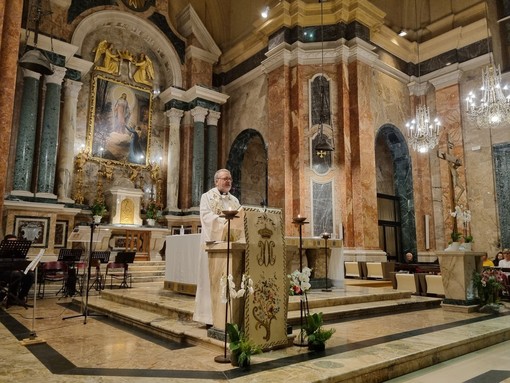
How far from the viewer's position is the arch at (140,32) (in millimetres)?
13508

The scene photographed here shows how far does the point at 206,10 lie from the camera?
17.7 m

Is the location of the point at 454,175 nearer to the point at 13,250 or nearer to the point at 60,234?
the point at 13,250

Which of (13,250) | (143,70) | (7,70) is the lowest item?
(13,250)

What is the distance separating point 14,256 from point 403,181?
1282 centimetres

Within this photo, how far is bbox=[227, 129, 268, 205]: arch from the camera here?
641 inches

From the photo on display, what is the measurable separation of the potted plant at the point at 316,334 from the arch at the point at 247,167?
12.0 metres

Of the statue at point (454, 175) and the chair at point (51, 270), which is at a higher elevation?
the statue at point (454, 175)

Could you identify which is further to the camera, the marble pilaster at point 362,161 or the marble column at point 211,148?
the marble column at point 211,148

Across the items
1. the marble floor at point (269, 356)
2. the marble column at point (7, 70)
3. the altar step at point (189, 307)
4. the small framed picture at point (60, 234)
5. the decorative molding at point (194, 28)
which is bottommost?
the marble floor at point (269, 356)

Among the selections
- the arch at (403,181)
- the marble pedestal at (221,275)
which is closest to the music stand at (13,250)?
the marble pedestal at (221,275)

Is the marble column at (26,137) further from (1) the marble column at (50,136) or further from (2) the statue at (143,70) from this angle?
(2) the statue at (143,70)

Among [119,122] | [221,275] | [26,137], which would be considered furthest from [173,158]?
[221,275]

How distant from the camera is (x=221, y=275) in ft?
13.5

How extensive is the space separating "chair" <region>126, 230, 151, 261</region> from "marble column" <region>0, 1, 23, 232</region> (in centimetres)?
673
